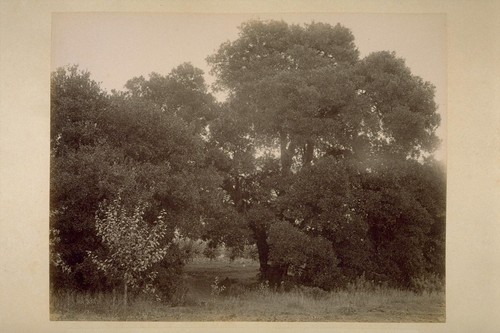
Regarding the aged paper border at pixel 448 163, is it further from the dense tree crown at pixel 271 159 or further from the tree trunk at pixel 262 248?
the tree trunk at pixel 262 248

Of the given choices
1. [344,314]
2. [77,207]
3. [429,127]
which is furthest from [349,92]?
[77,207]

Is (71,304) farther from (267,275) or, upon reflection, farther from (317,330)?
(317,330)

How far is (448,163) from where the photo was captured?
759 cm

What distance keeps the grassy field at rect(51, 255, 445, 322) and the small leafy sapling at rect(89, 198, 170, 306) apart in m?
0.29

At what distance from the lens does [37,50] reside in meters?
7.61

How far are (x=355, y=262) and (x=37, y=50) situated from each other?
475 cm

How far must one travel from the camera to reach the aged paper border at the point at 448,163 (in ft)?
24.5

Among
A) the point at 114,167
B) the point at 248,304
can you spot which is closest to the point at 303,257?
the point at 248,304

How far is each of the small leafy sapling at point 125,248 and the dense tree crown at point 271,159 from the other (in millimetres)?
35

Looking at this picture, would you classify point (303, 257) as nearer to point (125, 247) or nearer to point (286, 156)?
point (286, 156)

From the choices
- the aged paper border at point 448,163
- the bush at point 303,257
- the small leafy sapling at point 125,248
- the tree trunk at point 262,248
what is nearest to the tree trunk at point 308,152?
the bush at point 303,257

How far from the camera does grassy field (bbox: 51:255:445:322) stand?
766cm

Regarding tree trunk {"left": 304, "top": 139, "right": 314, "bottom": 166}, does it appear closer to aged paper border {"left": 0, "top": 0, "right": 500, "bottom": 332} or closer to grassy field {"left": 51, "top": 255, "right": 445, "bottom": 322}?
grassy field {"left": 51, "top": 255, "right": 445, "bottom": 322}

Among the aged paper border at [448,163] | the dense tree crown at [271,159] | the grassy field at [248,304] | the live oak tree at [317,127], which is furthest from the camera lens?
the live oak tree at [317,127]
